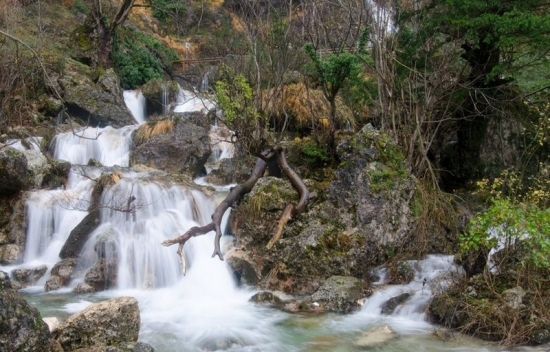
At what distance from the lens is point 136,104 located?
19219 mm

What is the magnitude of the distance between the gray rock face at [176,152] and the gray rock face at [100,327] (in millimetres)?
8360

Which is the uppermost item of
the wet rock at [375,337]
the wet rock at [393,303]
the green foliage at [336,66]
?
the green foliage at [336,66]

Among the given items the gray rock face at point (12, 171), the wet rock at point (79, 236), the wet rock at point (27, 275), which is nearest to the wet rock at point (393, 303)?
the wet rock at point (79, 236)

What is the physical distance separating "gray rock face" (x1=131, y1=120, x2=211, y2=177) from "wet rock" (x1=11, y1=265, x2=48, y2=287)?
17.1 ft

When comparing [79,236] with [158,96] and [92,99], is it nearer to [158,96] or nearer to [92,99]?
[92,99]

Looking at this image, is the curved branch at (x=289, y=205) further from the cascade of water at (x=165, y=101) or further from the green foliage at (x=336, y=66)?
the cascade of water at (x=165, y=101)

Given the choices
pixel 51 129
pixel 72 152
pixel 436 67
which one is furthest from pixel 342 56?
pixel 51 129

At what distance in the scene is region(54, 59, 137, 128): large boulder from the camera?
16453mm

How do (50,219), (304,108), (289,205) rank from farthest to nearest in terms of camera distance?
(304,108), (50,219), (289,205)

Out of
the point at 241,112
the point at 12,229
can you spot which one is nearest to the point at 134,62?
the point at 241,112

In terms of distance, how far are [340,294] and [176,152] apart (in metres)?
7.71

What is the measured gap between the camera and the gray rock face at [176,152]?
14.2 meters

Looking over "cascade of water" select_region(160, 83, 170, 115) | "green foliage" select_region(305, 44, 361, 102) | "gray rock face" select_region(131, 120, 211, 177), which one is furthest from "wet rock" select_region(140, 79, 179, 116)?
"green foliage" select_region(305, 44, 361, 102)

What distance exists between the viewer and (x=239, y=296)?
8.68 meters
